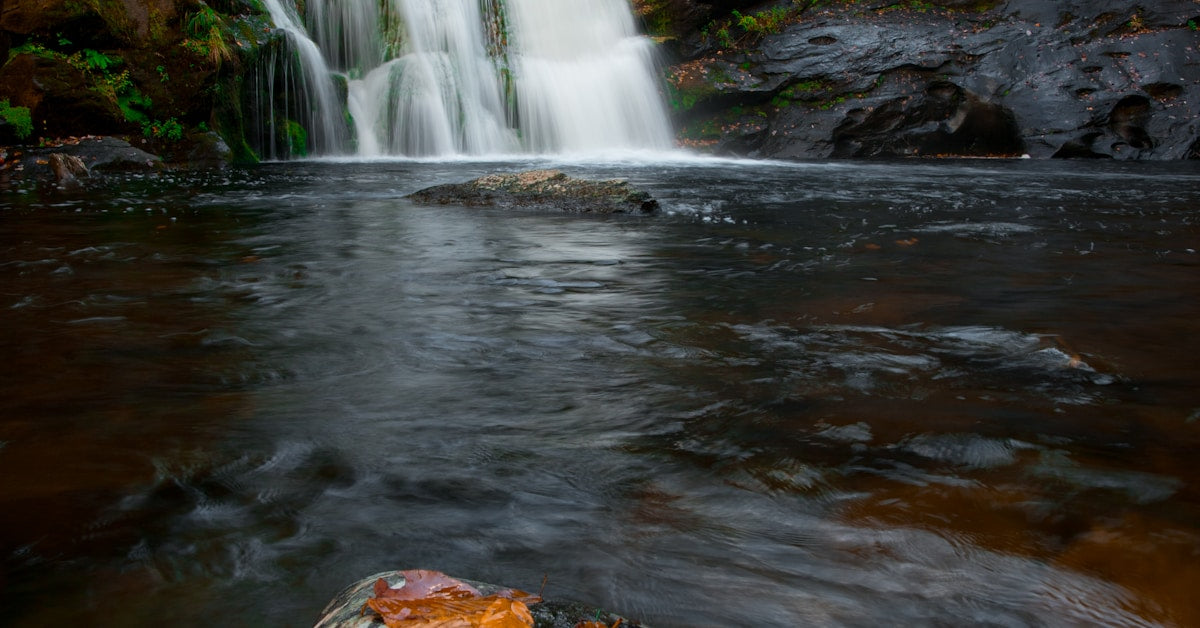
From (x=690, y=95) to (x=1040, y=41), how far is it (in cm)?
796

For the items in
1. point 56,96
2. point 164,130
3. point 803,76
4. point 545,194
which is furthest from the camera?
point 803,76

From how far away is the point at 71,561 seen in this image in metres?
1.92

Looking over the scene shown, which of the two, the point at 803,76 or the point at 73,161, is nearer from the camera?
the point at 73,161

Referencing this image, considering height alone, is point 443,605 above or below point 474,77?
below

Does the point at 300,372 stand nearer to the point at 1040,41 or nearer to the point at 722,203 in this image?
the point at 722,203

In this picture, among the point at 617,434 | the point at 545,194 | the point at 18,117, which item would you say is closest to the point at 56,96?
the point at 18,117

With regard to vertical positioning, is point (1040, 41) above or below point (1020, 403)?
above

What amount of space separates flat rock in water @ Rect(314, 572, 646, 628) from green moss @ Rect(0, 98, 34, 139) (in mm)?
14308

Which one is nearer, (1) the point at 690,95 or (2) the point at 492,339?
(2) the point at 492,339

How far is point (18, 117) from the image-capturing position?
1231 cm

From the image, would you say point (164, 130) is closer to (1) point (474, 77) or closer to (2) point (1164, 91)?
(1) point (474, 77)

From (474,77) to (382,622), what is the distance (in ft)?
56.5

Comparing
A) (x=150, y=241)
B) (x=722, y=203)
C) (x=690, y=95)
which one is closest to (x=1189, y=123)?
(x=690, y=95)

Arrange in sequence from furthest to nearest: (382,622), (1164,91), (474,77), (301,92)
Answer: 1. (474,77)
2. (1164,91)
3. (301,92)
4. (382,622)
